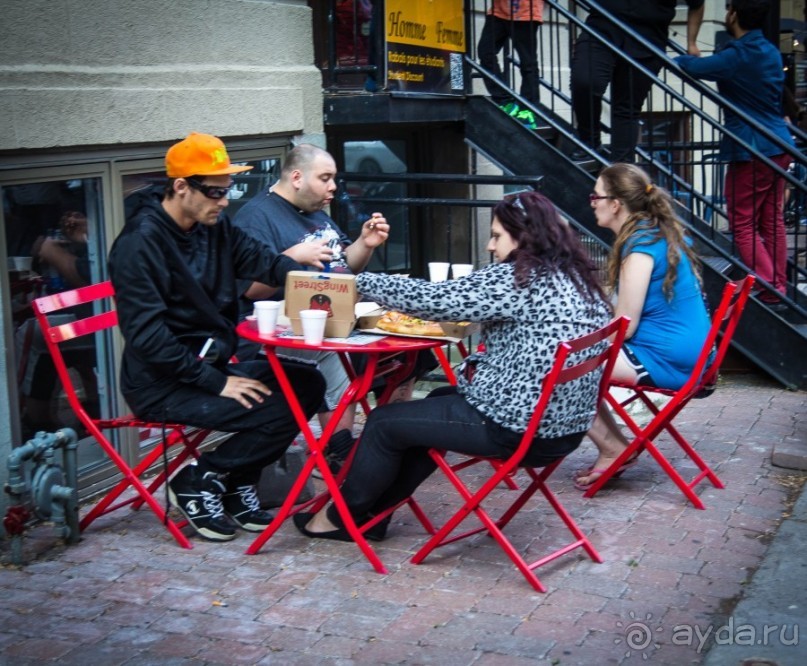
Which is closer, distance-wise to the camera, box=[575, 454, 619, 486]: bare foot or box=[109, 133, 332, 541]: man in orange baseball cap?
box=[109, 133, 332, 541]: man in orange baseball cap

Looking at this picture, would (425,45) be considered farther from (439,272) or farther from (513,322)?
(513,322)

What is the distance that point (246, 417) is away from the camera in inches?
190

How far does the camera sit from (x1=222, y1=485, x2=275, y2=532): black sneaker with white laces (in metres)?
5.09

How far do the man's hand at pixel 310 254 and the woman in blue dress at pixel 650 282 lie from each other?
1265 millimetres

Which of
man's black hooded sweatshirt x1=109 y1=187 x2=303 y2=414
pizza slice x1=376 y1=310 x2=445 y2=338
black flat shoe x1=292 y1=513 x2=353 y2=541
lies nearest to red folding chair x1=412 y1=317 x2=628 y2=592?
black flat shoe x1=292 y1=513 x2=353 y2=541

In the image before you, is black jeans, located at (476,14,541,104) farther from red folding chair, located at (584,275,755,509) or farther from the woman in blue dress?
red folding chair, located at (584,275,755,509)

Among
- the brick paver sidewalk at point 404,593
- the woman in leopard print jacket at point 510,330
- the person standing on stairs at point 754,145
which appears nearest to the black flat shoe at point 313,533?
the brick paver sidewalk at point 404,593

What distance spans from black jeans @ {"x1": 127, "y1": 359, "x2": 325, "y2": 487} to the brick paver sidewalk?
13.3 inches

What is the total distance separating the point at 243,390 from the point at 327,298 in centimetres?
53

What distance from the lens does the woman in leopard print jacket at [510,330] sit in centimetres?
436

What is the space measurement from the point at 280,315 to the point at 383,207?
14.2 feet

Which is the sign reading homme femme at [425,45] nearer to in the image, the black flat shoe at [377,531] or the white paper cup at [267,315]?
the white paper cup at [267,315]

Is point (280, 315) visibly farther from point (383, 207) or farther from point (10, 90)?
point (383, 207)

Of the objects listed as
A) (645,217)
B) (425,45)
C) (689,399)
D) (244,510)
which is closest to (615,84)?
(425,45)
